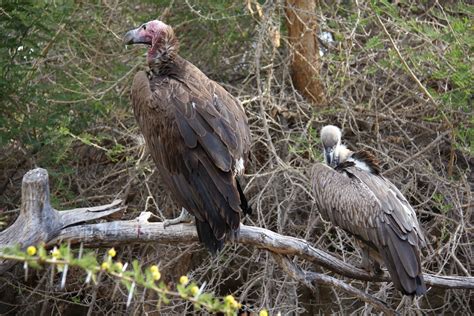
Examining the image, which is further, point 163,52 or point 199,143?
point 163,52

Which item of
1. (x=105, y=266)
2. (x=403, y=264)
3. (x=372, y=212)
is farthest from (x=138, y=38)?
(x=105, y=266)

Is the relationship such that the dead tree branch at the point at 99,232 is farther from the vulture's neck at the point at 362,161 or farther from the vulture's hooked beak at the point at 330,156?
the vulture's hooked beak at the point at 330,156

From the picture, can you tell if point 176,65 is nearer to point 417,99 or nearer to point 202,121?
point 202,121

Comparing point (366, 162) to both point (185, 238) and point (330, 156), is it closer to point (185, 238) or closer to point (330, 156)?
point (330, 156)

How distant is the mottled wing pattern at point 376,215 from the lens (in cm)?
526

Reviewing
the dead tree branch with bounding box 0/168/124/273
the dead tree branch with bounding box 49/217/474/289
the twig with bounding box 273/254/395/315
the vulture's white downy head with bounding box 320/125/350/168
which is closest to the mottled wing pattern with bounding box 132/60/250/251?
the dead tree branch with bounding box 49/217/474/289

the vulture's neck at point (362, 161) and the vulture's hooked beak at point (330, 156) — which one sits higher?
the vulture's neck at point (362, 161)

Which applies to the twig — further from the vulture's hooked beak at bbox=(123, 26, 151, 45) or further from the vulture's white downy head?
the vulture's hooked beak at bbox=(123, 26, 151, 45)

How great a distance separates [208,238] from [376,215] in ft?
4.26

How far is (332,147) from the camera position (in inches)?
252

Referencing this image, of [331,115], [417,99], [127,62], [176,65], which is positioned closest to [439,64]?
[417,99]

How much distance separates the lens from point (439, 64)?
642cm

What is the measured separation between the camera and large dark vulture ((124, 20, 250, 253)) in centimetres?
Answer: 485

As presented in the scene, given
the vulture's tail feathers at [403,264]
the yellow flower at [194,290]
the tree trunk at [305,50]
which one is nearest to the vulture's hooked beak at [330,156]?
the tree trunk at [305,50]
